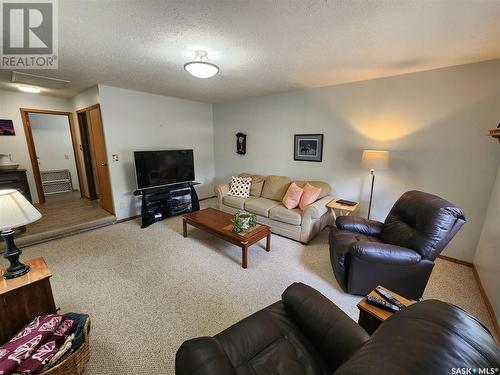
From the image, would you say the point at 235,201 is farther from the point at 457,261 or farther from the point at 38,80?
the point at 38,80

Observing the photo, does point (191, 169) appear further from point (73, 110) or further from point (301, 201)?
point (73, 110)

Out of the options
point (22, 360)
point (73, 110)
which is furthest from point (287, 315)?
point (73, 110)

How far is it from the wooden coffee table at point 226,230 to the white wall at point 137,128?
1588 mm

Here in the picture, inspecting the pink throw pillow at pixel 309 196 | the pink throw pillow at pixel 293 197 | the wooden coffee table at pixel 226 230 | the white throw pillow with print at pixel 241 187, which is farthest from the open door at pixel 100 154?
the pink throw pillow at pixel 309 196

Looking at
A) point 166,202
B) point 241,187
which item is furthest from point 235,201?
point 166,202

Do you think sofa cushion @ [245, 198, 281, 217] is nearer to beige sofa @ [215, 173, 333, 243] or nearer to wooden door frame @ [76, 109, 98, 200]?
beige sofa @ [215, 173, 333, 243]

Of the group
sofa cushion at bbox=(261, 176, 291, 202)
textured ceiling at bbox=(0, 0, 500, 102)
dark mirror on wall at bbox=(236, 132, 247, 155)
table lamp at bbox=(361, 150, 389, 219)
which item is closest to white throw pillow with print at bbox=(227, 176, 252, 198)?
sofa cushion at bbox=(261, 176, 291, 202)

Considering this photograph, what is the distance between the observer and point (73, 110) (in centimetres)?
451

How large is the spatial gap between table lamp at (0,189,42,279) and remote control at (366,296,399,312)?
2.21 meters

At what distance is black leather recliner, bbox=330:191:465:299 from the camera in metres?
1.78

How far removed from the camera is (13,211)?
131cm

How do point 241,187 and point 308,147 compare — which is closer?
point 308,147

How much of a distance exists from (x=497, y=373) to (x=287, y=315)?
0.98 m

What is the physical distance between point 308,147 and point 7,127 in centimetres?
564
